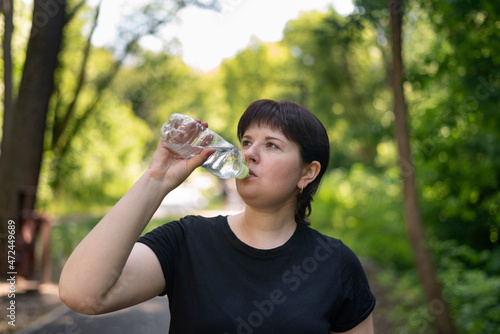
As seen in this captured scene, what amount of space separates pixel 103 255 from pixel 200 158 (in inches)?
18.4

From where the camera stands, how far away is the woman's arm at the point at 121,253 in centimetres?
170

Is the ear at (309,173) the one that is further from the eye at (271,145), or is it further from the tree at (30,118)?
the tree at (30,118)

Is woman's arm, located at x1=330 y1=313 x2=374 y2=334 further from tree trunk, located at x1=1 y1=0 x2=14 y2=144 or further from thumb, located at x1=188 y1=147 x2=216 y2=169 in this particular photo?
tree trunk, located at x1=1 y1=0 x2=14 y2=144

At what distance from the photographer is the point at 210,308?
1.98 m

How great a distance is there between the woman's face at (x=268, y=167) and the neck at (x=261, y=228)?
56mm

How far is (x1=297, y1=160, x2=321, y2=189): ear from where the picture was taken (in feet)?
7.64

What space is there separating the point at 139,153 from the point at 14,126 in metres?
23.9

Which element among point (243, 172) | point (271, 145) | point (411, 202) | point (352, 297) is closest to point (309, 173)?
point (271, 145)

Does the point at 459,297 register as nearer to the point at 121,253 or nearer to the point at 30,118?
the point at 121,253

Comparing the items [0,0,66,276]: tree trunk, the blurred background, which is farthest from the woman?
[0,0,66,276]: tree trunk

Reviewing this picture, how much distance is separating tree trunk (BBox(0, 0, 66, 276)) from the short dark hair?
6.59 m

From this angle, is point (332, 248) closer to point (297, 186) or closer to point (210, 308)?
point (297, 186)

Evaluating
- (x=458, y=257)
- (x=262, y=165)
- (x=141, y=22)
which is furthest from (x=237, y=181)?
(x=141, y=22)

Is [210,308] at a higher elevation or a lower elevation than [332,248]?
lower
